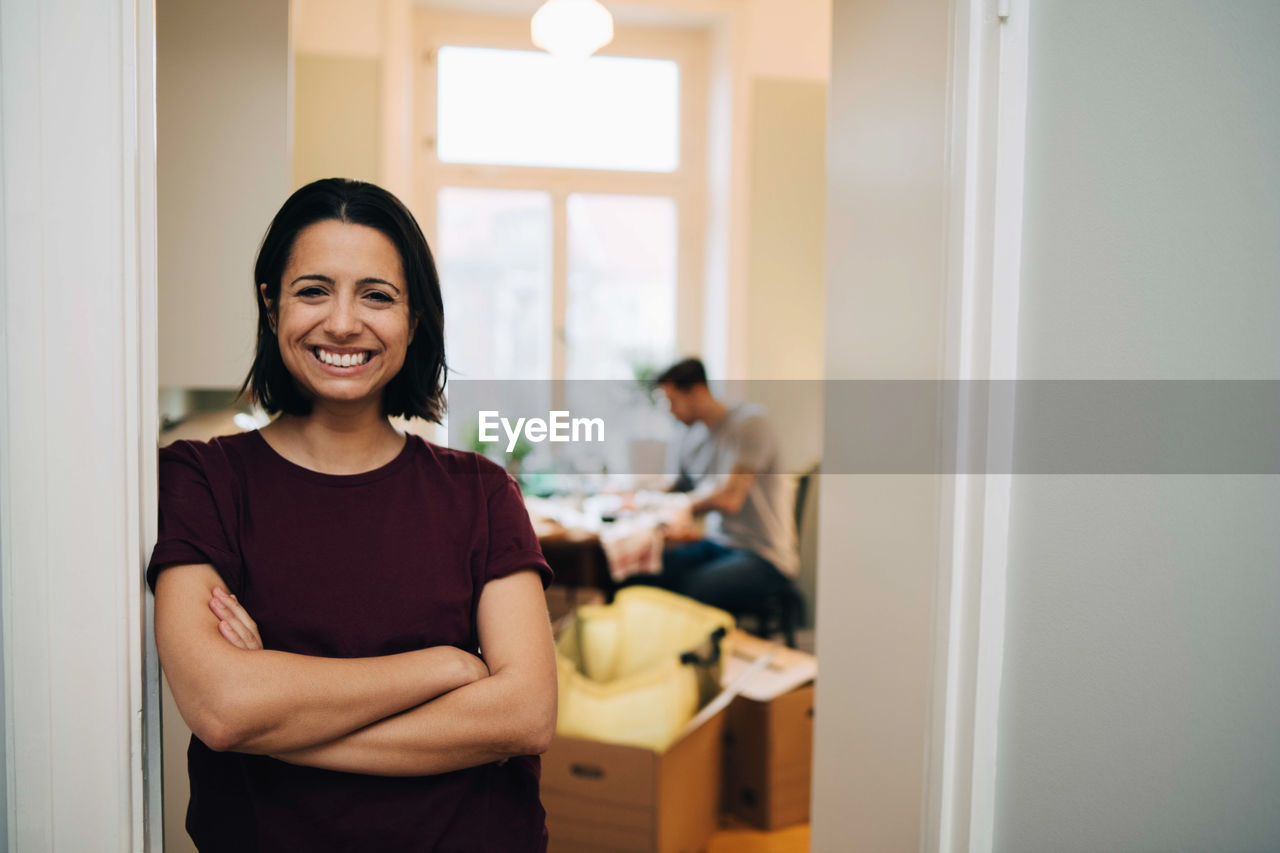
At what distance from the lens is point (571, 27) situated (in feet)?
10.2

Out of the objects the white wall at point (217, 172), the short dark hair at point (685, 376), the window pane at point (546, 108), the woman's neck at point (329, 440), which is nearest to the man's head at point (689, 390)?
the short dark hair at point (685, 376)

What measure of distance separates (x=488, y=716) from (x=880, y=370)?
0.76 meters

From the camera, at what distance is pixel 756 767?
266 centimetres

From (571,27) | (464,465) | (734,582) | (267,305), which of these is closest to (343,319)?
(267,305)

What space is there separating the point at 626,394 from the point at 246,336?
9.12ft

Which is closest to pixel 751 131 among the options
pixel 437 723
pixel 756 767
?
pixel 756 767

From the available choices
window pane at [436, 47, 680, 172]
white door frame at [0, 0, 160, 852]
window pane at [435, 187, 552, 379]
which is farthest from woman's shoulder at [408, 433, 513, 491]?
window pane at [436, 47, 680, 172]

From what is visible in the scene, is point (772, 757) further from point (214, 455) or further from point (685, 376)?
point (214, 455)

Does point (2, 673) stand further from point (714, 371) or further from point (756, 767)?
point (714, 371)

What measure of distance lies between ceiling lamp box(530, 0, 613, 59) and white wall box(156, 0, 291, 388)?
1173 millimetres

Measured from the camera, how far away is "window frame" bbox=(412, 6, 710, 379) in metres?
4.52

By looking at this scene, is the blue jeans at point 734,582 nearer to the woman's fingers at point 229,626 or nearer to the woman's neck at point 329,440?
the woman's neck at point 329,440

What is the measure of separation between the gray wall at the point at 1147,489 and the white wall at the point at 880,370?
13cm

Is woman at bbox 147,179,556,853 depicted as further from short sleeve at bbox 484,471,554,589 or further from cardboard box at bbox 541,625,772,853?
cardboard box at bbox 541,625,772,853
